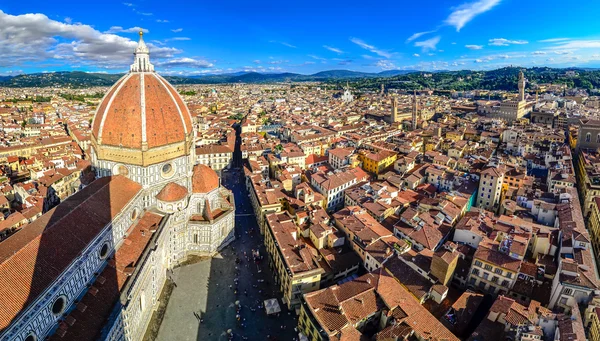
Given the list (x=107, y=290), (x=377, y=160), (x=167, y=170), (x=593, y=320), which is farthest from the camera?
(x=377, y=160)

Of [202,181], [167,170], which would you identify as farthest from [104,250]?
[202,181]

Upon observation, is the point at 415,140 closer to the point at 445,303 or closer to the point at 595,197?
the point at 595,197

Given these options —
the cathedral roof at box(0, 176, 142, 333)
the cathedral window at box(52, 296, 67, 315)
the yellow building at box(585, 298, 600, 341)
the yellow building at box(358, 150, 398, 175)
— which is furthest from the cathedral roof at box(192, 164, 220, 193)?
the yellow building at box(585, 298, 600, 341)

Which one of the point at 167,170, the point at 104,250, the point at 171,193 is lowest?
the point at 104,250

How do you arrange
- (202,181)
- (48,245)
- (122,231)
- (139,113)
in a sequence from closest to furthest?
(48,245)
(122,231)
(139,113)
(202,181)

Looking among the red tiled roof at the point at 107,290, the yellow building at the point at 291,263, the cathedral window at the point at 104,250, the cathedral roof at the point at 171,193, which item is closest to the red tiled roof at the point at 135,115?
the cathedral roof at the point at 171,193

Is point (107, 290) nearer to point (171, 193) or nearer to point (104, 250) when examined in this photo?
point (104, 250)

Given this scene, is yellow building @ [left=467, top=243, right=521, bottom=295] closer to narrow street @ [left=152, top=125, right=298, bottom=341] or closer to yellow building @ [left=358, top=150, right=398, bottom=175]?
narrow street @ [left=152, top=125, right=298, bottom=341]
